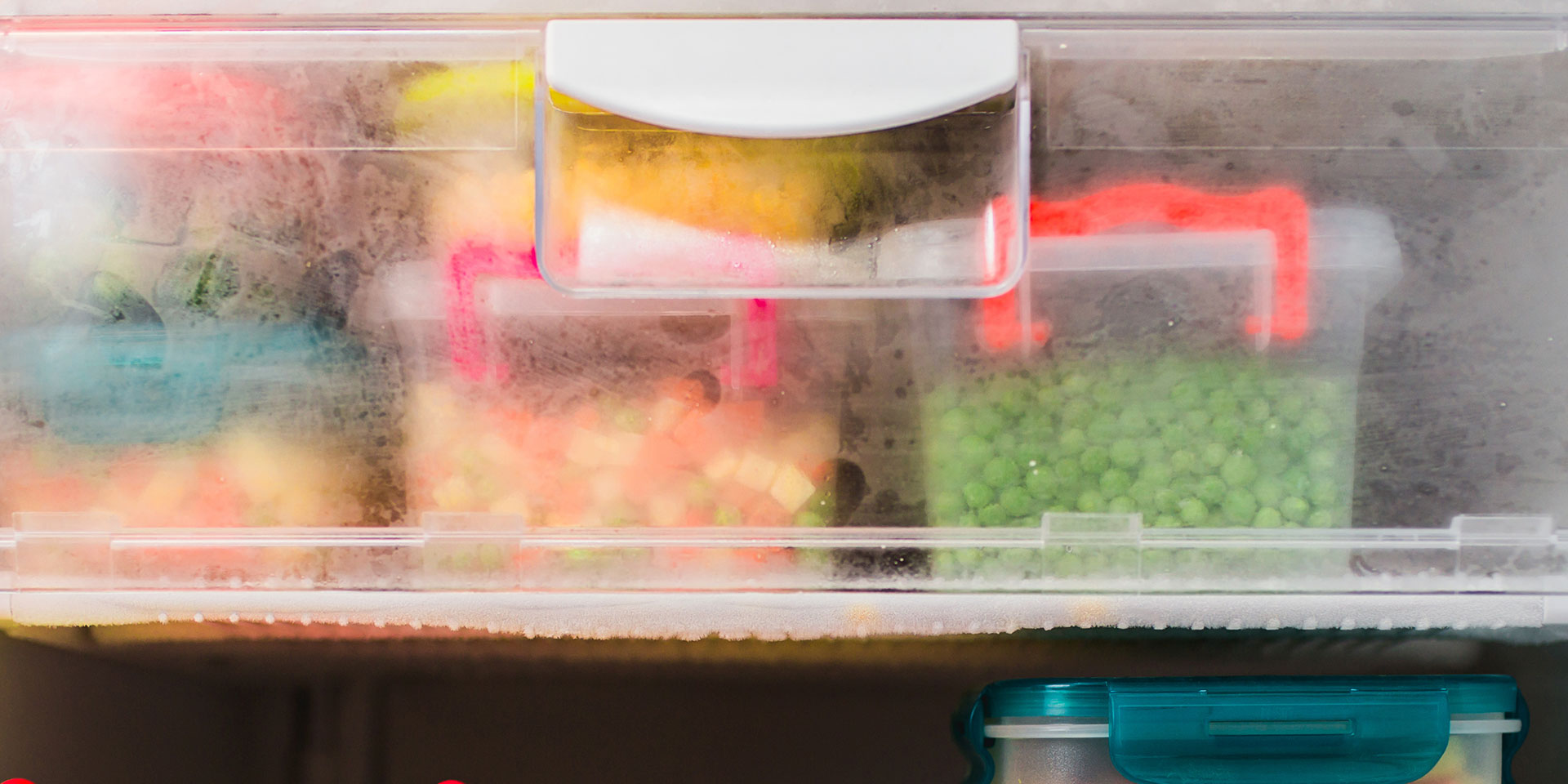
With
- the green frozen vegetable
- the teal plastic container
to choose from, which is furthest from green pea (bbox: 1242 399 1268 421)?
the teal plastic container

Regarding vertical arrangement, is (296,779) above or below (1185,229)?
below

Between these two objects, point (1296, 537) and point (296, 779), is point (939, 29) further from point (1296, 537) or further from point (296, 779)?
point (296, 779)

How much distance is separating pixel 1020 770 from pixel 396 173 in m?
0.63

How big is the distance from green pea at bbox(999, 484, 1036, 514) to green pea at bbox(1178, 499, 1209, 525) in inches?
4.2

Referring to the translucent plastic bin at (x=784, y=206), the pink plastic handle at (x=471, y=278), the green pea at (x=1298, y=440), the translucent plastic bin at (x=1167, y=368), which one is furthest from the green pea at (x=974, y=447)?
the pink plastic handle at (x=471, y=278)

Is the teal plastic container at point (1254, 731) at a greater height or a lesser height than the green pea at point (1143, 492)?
lesser

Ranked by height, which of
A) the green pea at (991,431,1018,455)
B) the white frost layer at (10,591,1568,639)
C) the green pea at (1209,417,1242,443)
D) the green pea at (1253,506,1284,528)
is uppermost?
the green pea at (1209,417,1242,443)

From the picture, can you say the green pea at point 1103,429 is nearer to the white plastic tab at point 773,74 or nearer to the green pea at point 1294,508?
the green pea at point 1294,508

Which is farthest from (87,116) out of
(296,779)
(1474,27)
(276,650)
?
(1474,27)

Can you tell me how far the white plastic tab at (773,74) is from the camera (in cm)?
60

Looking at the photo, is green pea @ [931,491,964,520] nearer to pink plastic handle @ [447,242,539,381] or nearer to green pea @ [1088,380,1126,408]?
green pea @ [1088,380,1126,408]

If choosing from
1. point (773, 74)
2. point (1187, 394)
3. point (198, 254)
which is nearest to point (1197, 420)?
point (1187, 394)

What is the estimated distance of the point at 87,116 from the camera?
634mm

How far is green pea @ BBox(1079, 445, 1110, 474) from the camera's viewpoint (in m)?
0.65
